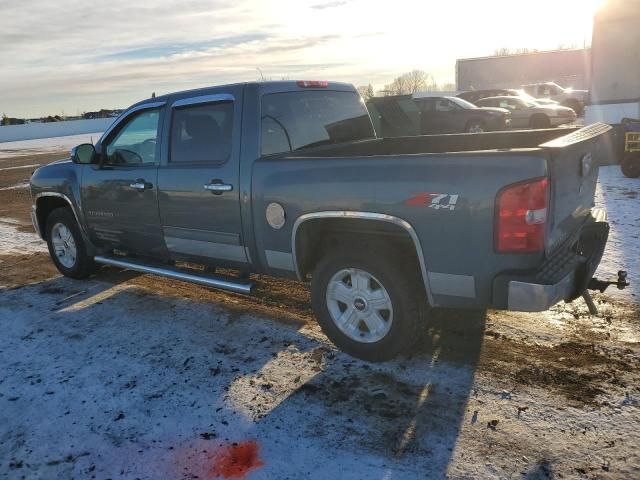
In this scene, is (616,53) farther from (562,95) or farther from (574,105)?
(562,95)

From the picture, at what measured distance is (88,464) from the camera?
2.89 meters

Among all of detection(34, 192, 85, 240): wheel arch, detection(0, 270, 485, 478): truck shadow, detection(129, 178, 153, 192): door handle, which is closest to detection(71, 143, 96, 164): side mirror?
detection(34, 192, 85, 240): wheel arch

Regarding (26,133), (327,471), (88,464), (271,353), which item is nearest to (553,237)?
(327,471)

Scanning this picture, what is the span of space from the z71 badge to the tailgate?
56 cm

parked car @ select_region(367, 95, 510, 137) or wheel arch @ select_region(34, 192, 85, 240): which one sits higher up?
parked car @ select_region(367, 95, 510, 137)

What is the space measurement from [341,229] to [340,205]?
0.27 meters

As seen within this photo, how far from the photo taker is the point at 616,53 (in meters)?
17.7

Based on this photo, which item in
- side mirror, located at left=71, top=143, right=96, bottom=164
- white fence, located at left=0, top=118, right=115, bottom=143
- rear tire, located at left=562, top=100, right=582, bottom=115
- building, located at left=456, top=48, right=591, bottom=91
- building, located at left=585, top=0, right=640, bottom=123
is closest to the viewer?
side mirror, located at left=71, top=143, right=96, bottom=164

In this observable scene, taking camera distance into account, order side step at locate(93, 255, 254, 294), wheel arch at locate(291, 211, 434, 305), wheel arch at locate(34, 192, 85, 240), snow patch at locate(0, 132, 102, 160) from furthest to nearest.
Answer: snow patch at locate(0, 132, 102, 160), wheel arch at locate(34, 192, 85, 240), side step at locate(93, 255, 254, 294), wheel arch at locate(291, 211, 434, 305)

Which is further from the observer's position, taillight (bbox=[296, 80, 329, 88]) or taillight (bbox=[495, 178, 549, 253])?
taillight (bbox=[296, 80, 329, 88])

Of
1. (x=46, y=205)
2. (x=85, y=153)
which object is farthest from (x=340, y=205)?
(x=46, y=205)

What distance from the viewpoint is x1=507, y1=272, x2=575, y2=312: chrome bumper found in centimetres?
293

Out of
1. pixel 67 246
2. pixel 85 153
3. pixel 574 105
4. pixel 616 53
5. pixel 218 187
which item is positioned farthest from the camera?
pixel 574 105

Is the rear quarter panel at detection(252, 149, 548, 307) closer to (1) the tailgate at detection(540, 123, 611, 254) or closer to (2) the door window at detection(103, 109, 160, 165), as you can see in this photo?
(1) the tailgate at detection(540, 123, 611, 254)
